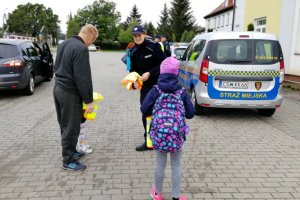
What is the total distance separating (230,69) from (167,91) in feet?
12.8

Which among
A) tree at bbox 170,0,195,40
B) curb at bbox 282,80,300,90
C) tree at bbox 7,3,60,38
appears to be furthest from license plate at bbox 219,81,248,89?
tree at bbox 7,3,60,38

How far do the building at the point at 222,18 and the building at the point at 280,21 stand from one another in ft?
38.2

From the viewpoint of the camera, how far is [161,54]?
5.05m

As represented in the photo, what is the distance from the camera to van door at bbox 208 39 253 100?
6871 millimetres

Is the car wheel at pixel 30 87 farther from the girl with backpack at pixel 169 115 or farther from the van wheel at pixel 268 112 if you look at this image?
the girl with backpack at pixel 169 115

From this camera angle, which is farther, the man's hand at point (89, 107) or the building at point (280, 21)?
the building at point (280, 21)

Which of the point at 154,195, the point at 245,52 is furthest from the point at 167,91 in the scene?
the point at 245,52

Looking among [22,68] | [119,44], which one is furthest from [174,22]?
[22,68]

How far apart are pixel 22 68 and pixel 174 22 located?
A: 5482 cm

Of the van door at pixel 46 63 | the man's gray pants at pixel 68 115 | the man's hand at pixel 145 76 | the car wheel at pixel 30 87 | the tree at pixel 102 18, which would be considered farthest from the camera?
the tree at pixel 102 18

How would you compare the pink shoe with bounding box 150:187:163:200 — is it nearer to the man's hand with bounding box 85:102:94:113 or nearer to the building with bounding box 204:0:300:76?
the man's hand with bounding box 85:102:94:113

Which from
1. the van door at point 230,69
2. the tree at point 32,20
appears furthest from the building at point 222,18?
the tree at point 32,20

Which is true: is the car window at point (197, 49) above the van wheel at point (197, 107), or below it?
above

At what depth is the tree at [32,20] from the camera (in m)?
86.5
